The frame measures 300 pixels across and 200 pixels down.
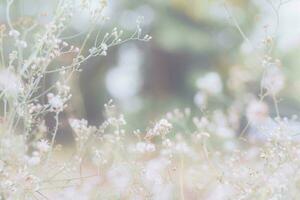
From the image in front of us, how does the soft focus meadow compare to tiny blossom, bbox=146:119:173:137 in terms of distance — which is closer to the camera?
the soft focus meadow

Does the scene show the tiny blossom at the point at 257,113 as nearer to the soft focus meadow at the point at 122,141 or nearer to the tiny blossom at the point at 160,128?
the soft focus meadow at the point at 122,141

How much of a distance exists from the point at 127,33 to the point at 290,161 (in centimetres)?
586

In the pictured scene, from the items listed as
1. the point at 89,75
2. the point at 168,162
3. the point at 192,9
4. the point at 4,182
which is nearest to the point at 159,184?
the point at 168,162

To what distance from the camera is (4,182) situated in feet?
5.51

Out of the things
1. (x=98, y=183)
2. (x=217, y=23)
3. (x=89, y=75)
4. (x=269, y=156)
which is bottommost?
(x=89, y=75)

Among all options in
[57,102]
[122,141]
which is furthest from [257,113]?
[57,102]

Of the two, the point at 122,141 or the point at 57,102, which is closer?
the point at 57,102

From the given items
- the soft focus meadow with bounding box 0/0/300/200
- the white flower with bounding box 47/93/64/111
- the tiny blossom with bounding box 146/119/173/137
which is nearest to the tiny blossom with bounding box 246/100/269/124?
the soft focus meadow with bounding box 0/0/300/200

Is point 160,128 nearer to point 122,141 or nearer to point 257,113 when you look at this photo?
point 122,141

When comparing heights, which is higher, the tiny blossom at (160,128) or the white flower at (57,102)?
the white flower at (57,102)

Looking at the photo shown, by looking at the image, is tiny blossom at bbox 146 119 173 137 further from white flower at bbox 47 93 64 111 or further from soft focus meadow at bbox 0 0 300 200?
white flower at bbox 47 93 64 111

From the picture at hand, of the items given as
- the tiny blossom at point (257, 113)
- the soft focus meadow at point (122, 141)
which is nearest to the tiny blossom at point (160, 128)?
the soft focus meadow at point (122, 141)

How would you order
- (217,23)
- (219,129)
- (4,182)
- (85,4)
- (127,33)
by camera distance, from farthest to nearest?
(217,23) → (127,33) → (219,129) → (85,4) → (4,182)

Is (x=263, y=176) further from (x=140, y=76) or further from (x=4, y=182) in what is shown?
(x=140, y=76)
